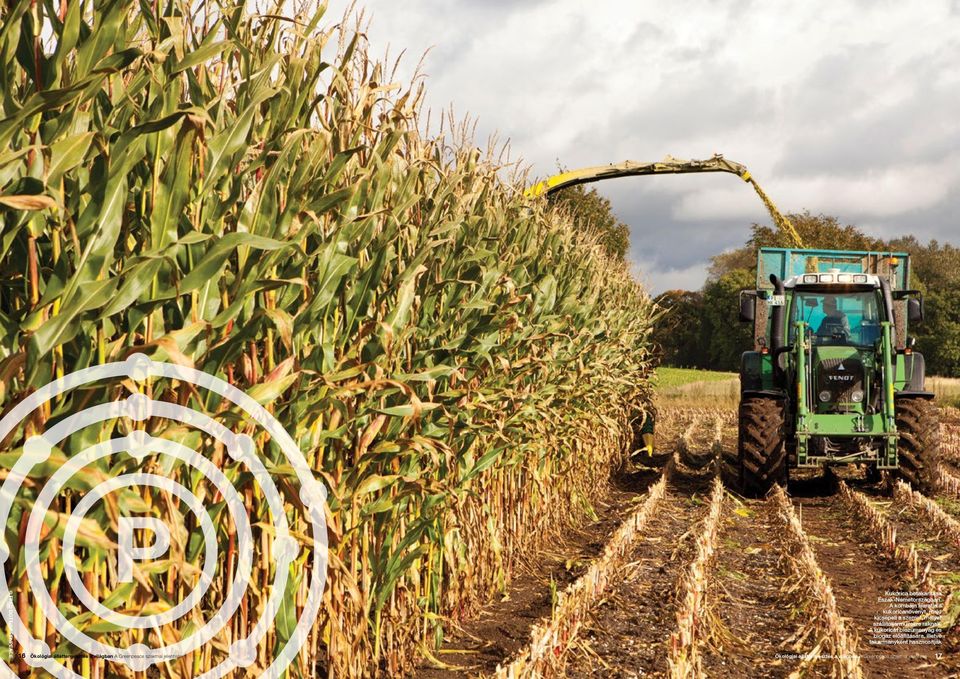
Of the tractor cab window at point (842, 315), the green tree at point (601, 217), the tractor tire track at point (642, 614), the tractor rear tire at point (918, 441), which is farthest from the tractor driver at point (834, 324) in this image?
the green tree at point (601, 217)

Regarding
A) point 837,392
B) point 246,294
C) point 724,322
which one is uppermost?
point 724,322

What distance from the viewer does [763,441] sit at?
8.85 m

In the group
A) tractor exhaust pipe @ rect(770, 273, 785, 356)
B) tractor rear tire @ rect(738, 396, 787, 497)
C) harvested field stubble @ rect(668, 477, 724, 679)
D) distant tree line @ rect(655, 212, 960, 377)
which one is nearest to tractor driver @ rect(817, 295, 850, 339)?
tractor exhaust pipe @ rect(770, 273, 785, 356)

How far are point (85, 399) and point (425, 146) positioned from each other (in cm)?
242

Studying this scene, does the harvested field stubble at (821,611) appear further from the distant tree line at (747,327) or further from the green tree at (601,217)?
the distant tree line at (747,327)

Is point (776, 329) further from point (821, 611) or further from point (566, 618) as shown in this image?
point (566, 618)

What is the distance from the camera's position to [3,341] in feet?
6.48

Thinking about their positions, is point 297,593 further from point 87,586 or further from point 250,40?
point 250,40

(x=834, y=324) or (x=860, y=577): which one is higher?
(x=834, y=324)

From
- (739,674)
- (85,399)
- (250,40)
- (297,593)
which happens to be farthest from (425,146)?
(739,674)

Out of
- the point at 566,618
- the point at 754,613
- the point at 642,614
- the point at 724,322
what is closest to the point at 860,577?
the point at 754,613

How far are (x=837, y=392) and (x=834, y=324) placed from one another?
37.1 inches

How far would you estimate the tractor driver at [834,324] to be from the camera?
9.49m

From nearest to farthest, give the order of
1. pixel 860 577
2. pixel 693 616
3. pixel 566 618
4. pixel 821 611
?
pixel 566 618 < pixel 693 616 < pixel 821 611 < pixel 860 577
